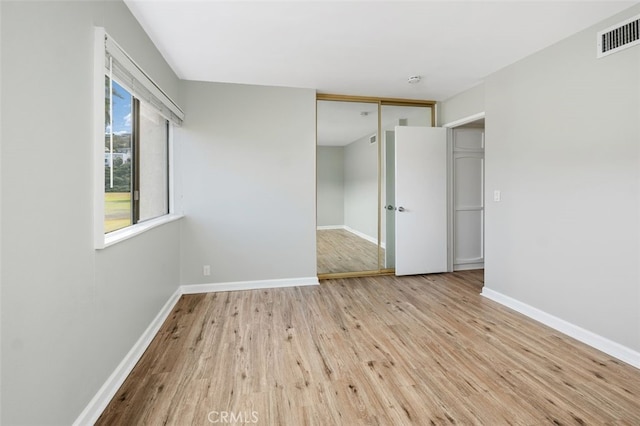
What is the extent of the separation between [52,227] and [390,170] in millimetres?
3912

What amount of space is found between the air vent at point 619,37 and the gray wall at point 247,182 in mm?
2710

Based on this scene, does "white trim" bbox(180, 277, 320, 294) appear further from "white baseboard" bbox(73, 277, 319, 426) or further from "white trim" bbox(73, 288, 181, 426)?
"white trim" bbox(73, 288, 181, 426)

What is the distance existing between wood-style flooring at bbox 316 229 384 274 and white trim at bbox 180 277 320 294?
48 cm

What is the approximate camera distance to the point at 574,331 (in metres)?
2.56

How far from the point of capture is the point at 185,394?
184 cm

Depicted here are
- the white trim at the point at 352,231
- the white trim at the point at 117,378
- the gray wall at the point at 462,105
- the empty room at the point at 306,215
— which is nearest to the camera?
the empty room at the point at 306,215

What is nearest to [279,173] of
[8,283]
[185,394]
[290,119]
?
[290,119]

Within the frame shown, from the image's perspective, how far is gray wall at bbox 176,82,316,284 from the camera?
3.61m

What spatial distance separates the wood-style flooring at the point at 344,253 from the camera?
462 centimetres

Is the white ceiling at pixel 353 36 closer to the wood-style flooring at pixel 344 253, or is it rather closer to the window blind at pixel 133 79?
the window blind at pixel 133 79

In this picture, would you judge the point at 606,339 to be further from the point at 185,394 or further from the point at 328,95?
the point at 328,95

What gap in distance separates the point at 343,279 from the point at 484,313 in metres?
1.74

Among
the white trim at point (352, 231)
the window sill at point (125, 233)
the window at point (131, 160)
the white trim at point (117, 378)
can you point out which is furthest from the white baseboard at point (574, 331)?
the window at point (131, 160)

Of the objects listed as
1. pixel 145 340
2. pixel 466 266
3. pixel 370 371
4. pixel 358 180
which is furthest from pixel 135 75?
pixel 466 266
